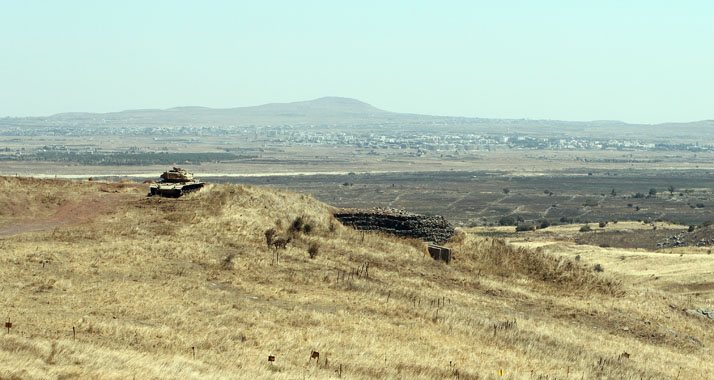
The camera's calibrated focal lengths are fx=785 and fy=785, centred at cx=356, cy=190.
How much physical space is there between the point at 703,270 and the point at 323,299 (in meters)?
22.0

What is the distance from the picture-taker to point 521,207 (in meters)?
96.2

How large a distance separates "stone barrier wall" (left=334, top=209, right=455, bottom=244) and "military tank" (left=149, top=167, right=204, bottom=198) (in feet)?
20.4

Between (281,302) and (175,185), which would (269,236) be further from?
(281,302)

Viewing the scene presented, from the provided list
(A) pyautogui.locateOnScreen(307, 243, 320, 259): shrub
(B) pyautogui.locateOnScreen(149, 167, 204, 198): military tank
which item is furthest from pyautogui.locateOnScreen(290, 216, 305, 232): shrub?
(B) pyautogui.locateOnScreen(149, 167, 204, 198): military tank

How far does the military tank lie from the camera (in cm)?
3123

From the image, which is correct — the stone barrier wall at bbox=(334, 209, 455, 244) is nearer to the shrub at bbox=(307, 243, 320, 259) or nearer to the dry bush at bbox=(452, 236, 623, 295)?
the dry bush at bbox=(452, 236, 623, 295)

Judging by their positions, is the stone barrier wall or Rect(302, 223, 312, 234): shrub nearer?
Rect(302, 223, 312, 234): shrub

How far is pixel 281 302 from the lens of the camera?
64.9ft

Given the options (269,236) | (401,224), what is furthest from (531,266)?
(269,236)

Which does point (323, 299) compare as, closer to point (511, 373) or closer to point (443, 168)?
point (511, 373)

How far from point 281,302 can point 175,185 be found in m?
13.4

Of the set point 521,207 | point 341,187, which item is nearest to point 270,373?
point 521,207

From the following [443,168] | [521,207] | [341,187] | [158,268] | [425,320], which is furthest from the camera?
[443,168]

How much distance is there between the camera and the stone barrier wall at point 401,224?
32.7m
